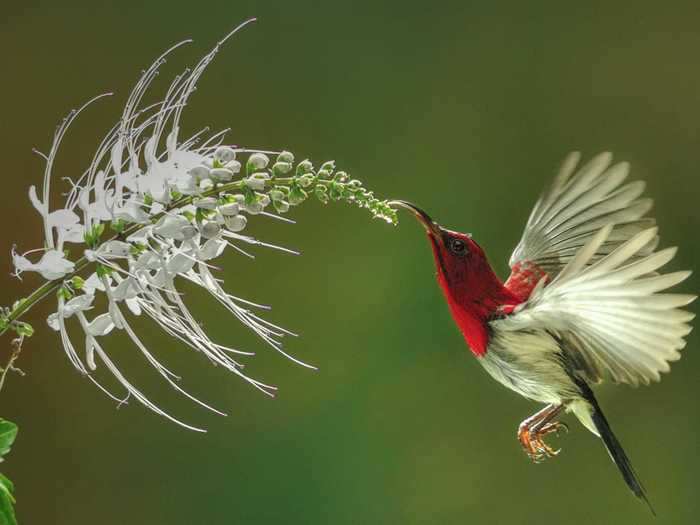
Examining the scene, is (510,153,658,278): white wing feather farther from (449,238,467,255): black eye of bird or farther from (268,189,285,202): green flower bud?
(268,189,285,202): green flower bud

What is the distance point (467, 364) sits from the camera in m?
1.63

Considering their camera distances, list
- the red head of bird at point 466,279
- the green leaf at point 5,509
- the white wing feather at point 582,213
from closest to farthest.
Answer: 1. the green leaf at point 5,509
2. the red head of bird at point 466,279
3. the white wing feather at point 582,213

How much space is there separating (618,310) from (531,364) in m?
0.12

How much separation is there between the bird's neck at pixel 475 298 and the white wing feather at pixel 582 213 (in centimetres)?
14

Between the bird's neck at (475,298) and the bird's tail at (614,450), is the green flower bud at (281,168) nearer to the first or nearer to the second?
the bird's neck at (475,298)

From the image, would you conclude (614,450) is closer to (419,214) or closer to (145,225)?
(419,214)

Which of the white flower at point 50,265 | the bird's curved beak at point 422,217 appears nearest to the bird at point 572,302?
the bird's curved beak at point 422,217

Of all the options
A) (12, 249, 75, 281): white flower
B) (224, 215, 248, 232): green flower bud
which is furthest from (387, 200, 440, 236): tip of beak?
(12, 249, 75, 281): white flower

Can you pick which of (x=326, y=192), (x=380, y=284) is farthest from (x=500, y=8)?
(x=326, y=192)

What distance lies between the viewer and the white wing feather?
80 centimetres

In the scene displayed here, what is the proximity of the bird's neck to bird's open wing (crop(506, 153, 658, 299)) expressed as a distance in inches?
3.3

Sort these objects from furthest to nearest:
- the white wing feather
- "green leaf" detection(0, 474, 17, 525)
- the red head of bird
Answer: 1. the white wing feather
2. the red head of bird
3. "green leaf" detection(0, 474, 17, 525)

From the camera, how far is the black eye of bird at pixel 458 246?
2.24 feet

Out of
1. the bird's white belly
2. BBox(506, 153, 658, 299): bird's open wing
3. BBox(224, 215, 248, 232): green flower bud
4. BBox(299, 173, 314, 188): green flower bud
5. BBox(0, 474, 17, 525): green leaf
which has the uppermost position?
BBox(506, 153, 658, 299): bird's open wing
